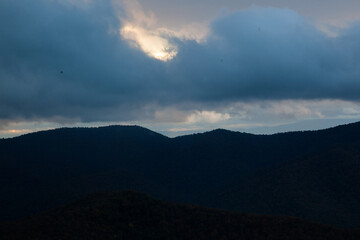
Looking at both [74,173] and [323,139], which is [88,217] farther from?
[323,139]

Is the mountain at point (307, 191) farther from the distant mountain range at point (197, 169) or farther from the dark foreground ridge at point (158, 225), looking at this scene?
the dark foreground ridge at point (158, 225)

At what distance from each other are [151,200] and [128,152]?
84.5 m

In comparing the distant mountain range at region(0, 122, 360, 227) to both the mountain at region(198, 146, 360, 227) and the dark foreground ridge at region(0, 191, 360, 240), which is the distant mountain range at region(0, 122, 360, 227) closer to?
the mountain at region(198, 146, 360, 227)

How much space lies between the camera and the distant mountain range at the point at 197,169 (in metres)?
88.8

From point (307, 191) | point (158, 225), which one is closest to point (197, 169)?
point (307, 191)

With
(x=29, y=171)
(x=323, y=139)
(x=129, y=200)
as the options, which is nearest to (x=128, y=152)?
(x=29, y=171)

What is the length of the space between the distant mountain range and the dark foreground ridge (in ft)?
100

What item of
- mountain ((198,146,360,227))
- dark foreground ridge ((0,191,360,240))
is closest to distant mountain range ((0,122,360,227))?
mountain ((198,146,360,227))

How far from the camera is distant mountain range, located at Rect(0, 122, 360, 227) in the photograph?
8875 cm

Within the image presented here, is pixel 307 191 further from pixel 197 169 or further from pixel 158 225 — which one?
pixel 158 225

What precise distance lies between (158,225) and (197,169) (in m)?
82.5

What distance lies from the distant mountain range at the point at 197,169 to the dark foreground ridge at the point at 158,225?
30.6 metres

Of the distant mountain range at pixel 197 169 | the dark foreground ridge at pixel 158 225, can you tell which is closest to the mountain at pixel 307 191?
the distant mountain range at pixel 197 169

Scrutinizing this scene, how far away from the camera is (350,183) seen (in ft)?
305
